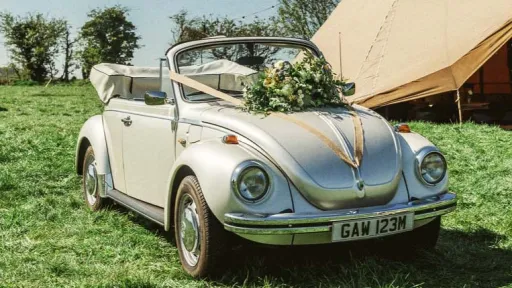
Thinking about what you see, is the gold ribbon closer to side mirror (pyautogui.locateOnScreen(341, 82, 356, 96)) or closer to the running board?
side mirror (pyautogui.locateOnScreen(341, 82, 356, 96))

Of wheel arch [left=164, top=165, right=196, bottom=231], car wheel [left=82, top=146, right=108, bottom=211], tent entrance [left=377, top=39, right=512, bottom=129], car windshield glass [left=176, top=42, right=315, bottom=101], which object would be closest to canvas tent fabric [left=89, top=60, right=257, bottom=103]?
car windshield glass [left=176, top=42, right=315, bottom=101]

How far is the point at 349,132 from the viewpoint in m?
4.30

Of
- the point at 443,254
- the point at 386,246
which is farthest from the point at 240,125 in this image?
the point at 443,254

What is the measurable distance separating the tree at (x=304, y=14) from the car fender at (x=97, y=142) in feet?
101

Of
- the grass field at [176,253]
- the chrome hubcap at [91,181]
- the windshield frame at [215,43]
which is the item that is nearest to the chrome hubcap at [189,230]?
the grass field at [176,253]

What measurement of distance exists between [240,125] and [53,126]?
31.1 feet

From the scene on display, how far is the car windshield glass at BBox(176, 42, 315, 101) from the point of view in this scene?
17.3 ft

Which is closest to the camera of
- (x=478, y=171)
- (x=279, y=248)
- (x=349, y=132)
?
(x=349, y=132)

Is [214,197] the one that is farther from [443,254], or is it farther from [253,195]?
[443,254]

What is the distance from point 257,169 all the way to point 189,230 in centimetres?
65

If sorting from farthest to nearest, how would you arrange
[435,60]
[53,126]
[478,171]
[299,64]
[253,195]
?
1. [53,126]
2. [435,60]
3. [478,171]
4. [299,64]
5. [253,195]

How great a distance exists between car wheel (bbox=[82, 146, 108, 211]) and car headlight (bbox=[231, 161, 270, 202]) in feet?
8.75

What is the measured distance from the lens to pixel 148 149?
5.26 meters

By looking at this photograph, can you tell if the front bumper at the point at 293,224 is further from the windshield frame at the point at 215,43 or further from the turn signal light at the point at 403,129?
the windshield frame at the point at 215,43
